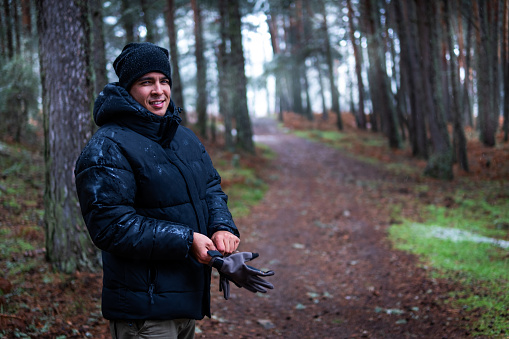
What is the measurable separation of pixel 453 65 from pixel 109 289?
15.8 metres

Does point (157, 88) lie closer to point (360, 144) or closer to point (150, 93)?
point (150, 93)

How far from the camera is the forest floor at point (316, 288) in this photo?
178 inches

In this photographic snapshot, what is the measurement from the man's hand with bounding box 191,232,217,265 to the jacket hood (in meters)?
0.60

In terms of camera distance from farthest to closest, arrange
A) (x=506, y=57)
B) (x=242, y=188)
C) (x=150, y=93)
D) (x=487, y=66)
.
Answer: (x=506, y=57)
(x=487, y=66)
(x=242, y=188)
(x=150, y=93)

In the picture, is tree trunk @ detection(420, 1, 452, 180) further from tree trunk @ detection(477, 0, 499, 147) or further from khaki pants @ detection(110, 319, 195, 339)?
khaki pants @ detection(110, 319, 195, 339)

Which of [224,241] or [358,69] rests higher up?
[358,69]

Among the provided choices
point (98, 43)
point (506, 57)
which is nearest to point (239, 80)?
point (98, 43)

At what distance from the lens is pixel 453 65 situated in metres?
14.9

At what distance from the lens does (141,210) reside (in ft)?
7.33

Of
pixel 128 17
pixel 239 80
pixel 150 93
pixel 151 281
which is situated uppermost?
pixel 128 17

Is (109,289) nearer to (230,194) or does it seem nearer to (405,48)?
(230,194)

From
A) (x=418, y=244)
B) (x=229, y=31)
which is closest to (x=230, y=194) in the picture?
(x=418, y=244)

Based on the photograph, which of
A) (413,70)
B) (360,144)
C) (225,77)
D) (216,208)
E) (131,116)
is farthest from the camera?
(360,144)

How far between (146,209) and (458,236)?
7.23 meters
